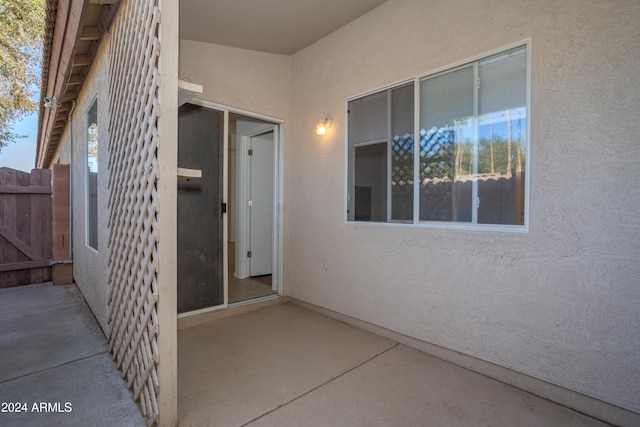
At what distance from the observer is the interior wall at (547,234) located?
67.4 inches

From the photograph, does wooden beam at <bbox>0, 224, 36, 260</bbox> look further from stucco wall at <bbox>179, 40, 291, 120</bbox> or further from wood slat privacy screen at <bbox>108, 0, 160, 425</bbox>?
stucco wall at <bbox>179, 40, 291, 120</bbox>

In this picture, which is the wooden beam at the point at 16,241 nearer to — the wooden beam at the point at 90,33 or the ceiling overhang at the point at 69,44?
the ceiling overhang at the point at 69,44

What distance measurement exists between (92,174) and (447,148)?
383 cm

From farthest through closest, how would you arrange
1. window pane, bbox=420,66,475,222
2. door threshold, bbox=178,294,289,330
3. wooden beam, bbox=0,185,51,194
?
wooden beam, bbox=0,185,51,194 < door threshold, bbox=178,294,289,330 < window pane, bbox=420,66,475,222

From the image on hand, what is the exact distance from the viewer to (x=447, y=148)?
249 cm

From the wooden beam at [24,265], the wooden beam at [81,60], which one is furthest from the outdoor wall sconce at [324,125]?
the wooden beam at [24,265]

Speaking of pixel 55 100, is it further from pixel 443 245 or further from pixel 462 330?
pixel 462 330

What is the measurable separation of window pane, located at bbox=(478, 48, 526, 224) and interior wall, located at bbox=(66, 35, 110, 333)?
3185 millimetres

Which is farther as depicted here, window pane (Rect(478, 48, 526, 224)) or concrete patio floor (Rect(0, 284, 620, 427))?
window pane (Rect(478, 48, 526, 224))

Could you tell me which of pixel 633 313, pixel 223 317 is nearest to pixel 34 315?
pixel 223 317

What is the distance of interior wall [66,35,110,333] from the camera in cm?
283

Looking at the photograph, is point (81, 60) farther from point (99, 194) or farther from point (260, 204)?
point (260, 204)

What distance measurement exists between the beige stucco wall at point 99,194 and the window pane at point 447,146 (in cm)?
284

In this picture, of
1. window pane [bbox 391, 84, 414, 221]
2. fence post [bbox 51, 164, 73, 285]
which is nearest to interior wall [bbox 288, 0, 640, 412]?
window pane [bbox 391, 84, 414, 221]
